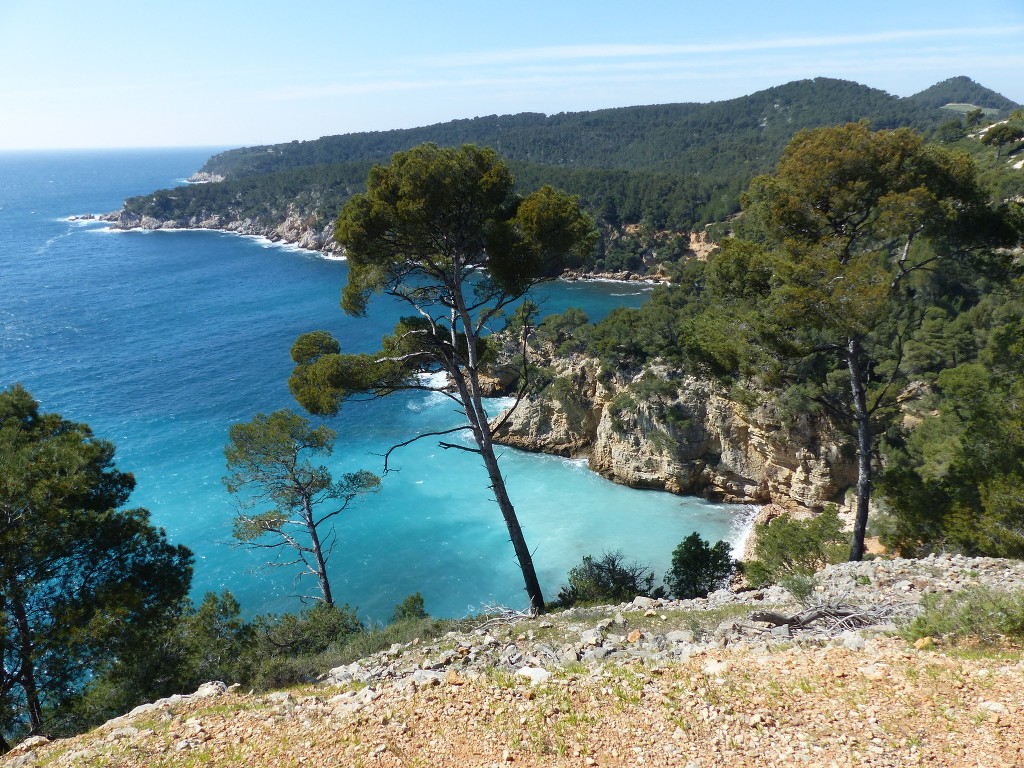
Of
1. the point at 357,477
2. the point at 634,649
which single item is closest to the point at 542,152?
the point at 357,477

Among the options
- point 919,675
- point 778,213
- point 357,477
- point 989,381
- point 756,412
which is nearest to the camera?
point 919,675

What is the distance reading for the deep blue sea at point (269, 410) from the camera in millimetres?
19031

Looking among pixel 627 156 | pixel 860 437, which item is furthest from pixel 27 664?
pixel 627 156

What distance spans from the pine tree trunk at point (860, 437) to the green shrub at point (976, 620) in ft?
11.8

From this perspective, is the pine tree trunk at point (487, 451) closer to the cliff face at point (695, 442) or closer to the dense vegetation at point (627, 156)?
the cliff face at point (695, 442)

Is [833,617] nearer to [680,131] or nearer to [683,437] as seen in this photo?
[683,437]

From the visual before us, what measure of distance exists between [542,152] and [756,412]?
108m

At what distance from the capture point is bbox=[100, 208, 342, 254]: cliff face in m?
78.5

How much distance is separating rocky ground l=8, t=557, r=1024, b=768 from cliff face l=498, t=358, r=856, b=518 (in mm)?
13949

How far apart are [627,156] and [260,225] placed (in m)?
68.7

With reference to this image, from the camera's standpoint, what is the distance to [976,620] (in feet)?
17.3

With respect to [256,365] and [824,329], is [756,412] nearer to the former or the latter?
[824,329]

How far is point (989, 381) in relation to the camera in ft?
39.1

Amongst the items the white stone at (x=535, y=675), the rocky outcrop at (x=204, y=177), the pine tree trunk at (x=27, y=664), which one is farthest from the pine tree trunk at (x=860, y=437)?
the rocky outcrop at (x=204, y=177)
